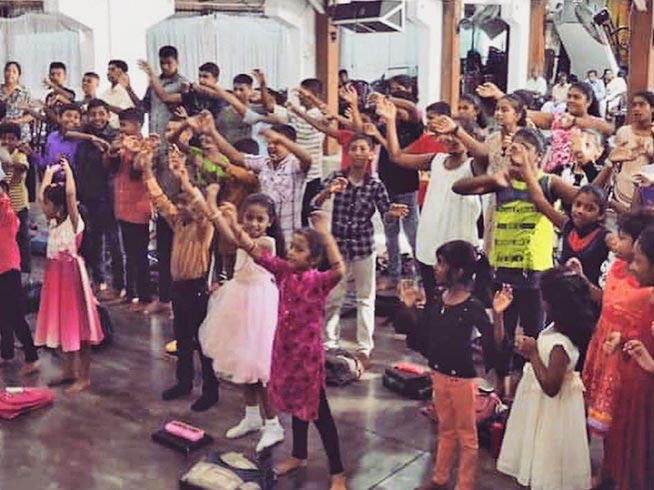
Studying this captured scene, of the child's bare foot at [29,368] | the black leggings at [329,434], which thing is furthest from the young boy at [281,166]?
the black leggings at [329,434]

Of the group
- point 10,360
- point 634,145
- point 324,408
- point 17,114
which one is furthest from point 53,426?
point 17,114

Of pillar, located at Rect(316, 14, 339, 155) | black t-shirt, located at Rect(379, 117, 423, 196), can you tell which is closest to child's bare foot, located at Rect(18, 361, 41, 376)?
black t-shirt, located at Rect(379, 117, 423, 196)

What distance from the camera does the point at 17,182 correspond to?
6.46m

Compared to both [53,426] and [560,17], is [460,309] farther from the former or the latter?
[560,17]

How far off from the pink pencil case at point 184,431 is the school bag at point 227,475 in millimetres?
354

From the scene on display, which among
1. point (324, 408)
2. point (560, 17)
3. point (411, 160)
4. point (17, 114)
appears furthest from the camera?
point (560, 17)

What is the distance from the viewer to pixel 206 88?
632cm

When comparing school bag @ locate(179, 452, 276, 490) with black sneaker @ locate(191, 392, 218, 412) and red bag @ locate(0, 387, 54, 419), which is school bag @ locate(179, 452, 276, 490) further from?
red bag @ locate(0, 387, 54, 419)

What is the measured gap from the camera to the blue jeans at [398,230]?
6223mm

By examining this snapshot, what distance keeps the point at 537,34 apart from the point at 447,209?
12730 mm

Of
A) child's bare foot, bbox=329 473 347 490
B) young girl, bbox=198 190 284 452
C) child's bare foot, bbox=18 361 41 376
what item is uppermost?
young girl, bbox=198 190 284 452

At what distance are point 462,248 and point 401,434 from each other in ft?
3.99

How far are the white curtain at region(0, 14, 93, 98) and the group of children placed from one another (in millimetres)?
5730

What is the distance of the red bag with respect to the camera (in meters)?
4.53
